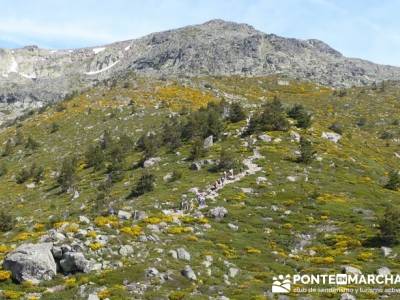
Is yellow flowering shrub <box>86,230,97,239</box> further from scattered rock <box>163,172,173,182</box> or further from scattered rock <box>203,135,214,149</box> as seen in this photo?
scattered rock <box>203,135,214,149</box>

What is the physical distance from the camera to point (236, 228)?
35.1 metres

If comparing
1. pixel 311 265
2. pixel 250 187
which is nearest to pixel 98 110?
pixel 250 187

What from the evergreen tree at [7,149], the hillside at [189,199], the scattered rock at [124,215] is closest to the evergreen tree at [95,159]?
the hillside at [189,199]

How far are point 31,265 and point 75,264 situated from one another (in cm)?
221

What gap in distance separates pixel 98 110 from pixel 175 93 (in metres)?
17.6

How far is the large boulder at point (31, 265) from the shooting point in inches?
988

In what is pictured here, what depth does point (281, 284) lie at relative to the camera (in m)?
25.6

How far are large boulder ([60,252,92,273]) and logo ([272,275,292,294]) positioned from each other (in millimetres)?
9763

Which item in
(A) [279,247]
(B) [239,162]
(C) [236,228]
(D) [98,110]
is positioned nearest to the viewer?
(A) [279,247]

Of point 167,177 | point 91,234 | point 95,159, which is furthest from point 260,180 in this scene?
point 95,159

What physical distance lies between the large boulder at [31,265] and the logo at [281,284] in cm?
1156

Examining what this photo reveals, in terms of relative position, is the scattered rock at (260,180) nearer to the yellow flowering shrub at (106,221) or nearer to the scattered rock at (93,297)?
the yellow flowering shrub at (106,221)

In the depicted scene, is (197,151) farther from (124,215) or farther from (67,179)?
(124,215)

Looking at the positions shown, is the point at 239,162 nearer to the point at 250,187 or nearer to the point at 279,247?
the point at 250,187
